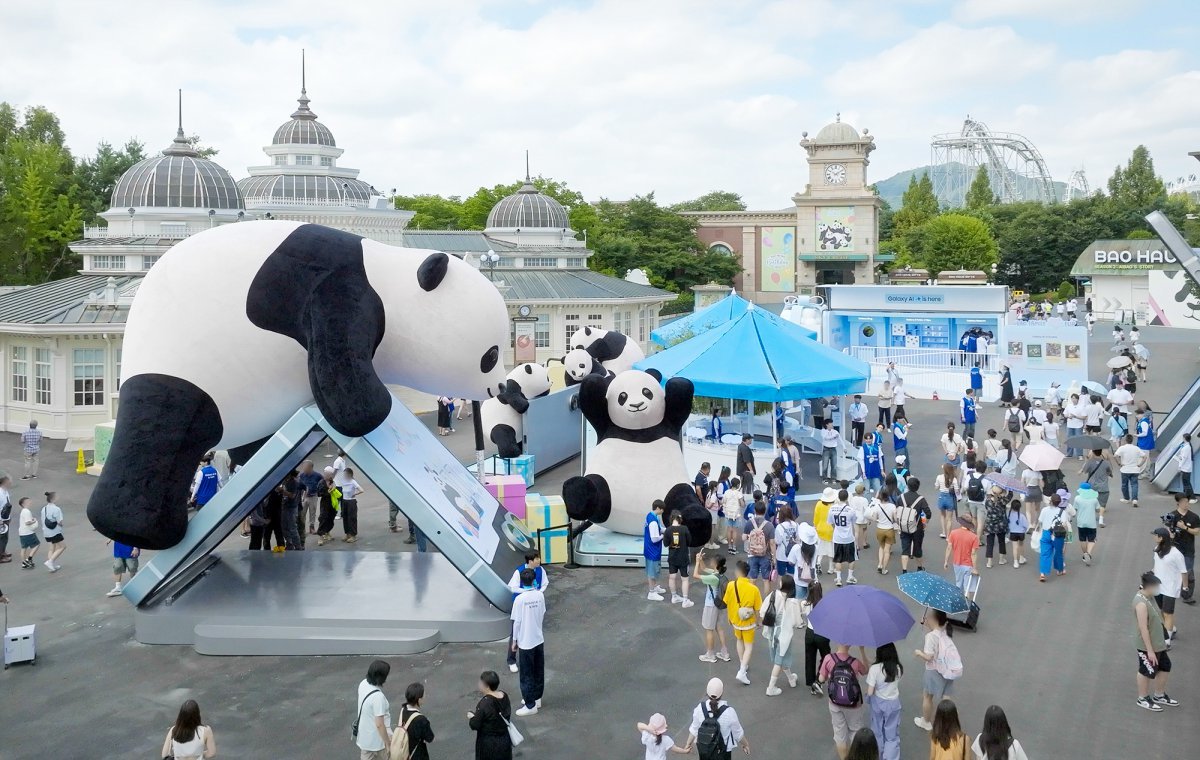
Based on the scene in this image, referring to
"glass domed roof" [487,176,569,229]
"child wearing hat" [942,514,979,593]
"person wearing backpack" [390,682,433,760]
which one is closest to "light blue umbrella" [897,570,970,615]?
"child wearing hat" [942,514,979,593]

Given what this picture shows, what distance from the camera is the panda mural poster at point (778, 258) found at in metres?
63.7

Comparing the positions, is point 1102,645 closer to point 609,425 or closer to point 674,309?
point 609,425

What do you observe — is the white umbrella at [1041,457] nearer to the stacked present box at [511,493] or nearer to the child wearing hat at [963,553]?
the child wearing hat at [963,553]

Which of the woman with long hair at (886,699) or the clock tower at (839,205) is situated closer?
the woman with long hair at (886,699)

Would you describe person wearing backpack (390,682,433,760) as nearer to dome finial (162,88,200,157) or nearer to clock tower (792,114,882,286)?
dome finial (162,88,200,157)

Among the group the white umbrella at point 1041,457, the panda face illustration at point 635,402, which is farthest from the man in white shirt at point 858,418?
the panda face illustration at point 635,402

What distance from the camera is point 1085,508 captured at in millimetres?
12820

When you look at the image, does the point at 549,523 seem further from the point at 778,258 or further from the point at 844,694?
the point at 778,258

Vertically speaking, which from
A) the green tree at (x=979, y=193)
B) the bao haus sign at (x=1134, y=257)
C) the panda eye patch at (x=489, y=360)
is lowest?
the panda eye patch at (x=489, y=360)

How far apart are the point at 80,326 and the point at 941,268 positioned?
177ft

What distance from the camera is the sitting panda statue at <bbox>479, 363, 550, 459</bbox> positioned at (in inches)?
707

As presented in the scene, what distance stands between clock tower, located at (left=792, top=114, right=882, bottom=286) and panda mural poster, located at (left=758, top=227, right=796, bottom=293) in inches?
46.1

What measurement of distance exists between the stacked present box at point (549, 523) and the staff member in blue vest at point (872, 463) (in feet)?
18.6

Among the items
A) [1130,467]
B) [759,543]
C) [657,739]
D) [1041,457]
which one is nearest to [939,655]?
[657,739]
